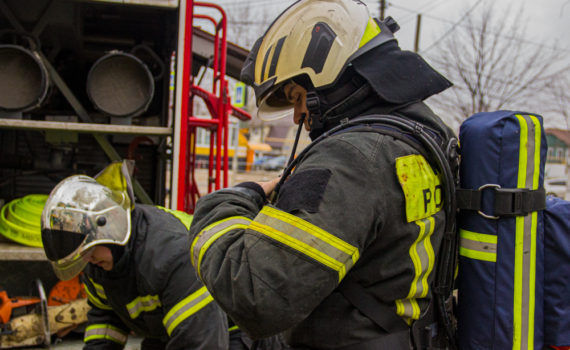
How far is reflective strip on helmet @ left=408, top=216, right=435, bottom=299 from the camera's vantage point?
1184 millimetres

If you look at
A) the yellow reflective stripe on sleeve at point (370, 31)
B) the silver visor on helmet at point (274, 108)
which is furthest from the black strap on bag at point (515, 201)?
the silver visor on helmet at point (274, 108)

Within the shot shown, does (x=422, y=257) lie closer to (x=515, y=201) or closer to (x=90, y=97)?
(x=515, y=201)

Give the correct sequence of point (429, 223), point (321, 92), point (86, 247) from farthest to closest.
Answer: point (86, 247) < point (321, 92) < point (429, 223)

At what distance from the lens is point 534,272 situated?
1231 millimetres

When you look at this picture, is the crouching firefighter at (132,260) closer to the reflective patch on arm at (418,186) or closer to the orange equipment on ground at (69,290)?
the reflective patch on arm at (418,186)

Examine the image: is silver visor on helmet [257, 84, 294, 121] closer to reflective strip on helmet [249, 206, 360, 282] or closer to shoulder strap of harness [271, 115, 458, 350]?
shoulder strap of harness [271, 115, 458, 350]

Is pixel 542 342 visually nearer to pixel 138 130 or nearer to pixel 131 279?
pixel 131 279

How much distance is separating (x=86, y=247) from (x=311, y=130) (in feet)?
4.84

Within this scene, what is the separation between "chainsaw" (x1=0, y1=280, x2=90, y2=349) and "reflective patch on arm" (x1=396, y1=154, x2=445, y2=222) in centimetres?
338

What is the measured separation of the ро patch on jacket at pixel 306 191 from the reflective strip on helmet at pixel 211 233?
155 mm

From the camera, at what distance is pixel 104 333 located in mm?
2641

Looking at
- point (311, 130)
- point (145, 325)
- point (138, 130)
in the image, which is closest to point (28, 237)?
point (138, 130)

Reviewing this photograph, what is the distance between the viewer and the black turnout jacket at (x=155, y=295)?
7.01ft

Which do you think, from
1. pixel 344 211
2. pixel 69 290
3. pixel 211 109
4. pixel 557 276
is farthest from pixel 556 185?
pixel 344 211
